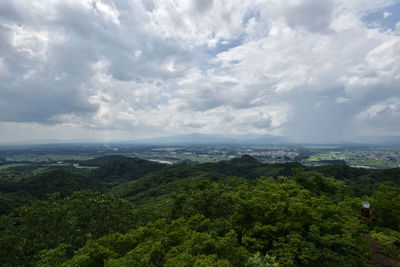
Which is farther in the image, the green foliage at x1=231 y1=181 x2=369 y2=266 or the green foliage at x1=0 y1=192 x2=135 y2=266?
the green foliage at x1=0 y1=192 x2=135 y2=266

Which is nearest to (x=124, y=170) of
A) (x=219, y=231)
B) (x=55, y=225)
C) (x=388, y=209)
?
(x=55, y=225)

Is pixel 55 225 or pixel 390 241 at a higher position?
pixel 390 241

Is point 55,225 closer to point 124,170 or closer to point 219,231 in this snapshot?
point 219,231

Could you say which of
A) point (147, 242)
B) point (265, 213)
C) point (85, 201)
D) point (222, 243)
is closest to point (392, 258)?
point (265, 213)

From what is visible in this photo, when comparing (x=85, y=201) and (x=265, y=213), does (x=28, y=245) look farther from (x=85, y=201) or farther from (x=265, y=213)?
(x=265, y=213)

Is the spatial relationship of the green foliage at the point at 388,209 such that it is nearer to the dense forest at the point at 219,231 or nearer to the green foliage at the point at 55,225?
the dense forest at the point at 219,231

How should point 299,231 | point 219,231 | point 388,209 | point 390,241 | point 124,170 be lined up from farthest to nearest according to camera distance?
1. point 124,170
2. point 388,209
3. point 219,231
4. point 299,231
5. point 390,241

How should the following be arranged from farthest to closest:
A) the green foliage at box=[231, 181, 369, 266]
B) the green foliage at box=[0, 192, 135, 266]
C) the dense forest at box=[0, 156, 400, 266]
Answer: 1. the green foliage at box=[0, 192, 135, 266]
2. the green foliage at box=[231, 181, 369, 266]
3. the dense forest at box=[0, 156, 400, 266]

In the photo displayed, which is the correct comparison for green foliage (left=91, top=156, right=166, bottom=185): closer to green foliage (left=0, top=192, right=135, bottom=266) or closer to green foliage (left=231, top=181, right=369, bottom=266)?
green foliage (left=0, top=192, right=135, bottom=266)

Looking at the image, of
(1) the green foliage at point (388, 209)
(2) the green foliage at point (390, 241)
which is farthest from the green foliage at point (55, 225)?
(1) the green foliage at point (388, 209)

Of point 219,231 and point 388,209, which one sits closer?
point 219,231

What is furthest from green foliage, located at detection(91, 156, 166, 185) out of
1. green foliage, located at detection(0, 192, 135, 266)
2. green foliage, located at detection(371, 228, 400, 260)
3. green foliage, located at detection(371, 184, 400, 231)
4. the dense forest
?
green foliage, located at detection(371, 228, 400, 260)

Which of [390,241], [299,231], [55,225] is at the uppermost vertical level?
[390,241]
